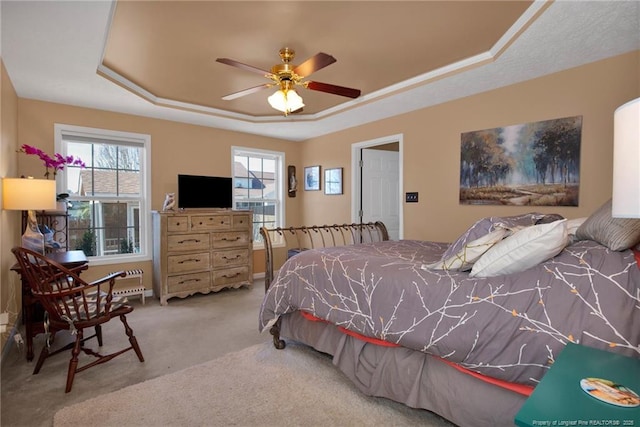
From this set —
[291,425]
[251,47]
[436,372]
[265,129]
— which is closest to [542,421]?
[436,372]

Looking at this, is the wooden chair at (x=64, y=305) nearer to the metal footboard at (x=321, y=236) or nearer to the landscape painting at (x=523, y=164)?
the metal footboard at (x=321, y=236)

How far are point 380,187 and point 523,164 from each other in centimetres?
216

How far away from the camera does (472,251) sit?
66.4 inches

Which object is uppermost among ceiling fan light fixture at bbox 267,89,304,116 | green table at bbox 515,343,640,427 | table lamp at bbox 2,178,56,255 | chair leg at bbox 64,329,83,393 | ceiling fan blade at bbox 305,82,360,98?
ceiling fan blade at bbox 305,82,360,98

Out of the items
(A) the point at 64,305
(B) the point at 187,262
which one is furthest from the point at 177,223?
(A) the point at 64,305

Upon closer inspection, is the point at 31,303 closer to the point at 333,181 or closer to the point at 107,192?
the point at 107,192

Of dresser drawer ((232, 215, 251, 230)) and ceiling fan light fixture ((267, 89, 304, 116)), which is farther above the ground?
ceiling fan light fixture ((267, 89, 304, 116))

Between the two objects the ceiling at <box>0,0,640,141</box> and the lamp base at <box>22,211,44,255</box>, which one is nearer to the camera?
the ceiling at <box>0,0,640,141</box>

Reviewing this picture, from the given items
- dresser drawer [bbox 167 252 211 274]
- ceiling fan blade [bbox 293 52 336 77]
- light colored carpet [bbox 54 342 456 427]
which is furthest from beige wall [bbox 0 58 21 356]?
ceiling fan blade [bbox 293 52 336 77]

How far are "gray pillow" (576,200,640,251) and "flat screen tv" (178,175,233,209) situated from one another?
13.7ft

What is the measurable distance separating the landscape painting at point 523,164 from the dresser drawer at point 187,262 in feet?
10.7

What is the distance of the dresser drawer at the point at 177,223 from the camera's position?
399cm

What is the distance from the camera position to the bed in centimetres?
133

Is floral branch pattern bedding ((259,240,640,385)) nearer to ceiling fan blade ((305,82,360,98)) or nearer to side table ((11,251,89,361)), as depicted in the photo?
ceiling fan blade ((305,82,360,98))
